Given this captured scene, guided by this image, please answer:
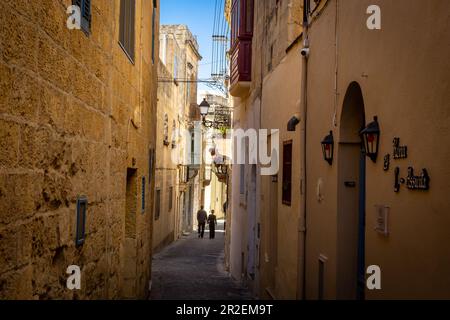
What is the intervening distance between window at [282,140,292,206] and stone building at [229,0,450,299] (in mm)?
30

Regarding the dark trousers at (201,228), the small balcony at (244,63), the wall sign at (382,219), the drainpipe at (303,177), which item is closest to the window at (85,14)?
the wall sign at (382,219)

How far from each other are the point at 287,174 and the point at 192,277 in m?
5.69

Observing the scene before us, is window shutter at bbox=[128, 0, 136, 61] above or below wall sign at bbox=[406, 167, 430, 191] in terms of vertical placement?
above

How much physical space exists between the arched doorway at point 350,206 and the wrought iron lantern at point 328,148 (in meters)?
0.23

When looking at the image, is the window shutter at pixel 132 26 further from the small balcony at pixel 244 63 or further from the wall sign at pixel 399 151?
the small balcony at pixel 244 63

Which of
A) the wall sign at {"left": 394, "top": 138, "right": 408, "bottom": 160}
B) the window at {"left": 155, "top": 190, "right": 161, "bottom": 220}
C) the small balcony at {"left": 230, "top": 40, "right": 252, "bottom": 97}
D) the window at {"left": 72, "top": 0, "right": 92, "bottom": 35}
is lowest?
the window at {"left": 155, "top": 190, "right": 161, "bottom": 220}

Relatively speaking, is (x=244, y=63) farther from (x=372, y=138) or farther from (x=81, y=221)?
(x=81, y=221)

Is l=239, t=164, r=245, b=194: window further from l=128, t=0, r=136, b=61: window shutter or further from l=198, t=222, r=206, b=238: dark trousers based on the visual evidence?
l=198, t=222, r=206, b=238: dark trousers

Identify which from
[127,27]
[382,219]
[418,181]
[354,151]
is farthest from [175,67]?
[418,181]

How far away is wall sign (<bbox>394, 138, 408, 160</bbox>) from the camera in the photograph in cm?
425

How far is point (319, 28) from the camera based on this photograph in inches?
288

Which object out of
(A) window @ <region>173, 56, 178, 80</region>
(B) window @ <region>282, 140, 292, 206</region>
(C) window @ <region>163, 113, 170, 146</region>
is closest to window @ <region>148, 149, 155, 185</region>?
(B) window @ <region>282, 140, 292, 206</region>

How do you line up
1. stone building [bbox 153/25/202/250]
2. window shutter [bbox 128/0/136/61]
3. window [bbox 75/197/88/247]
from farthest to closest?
stone building [bbox 153/25/202/250]
window shutter [bbox 128/0/136/61]
window [bbox 75/197/88/247]
